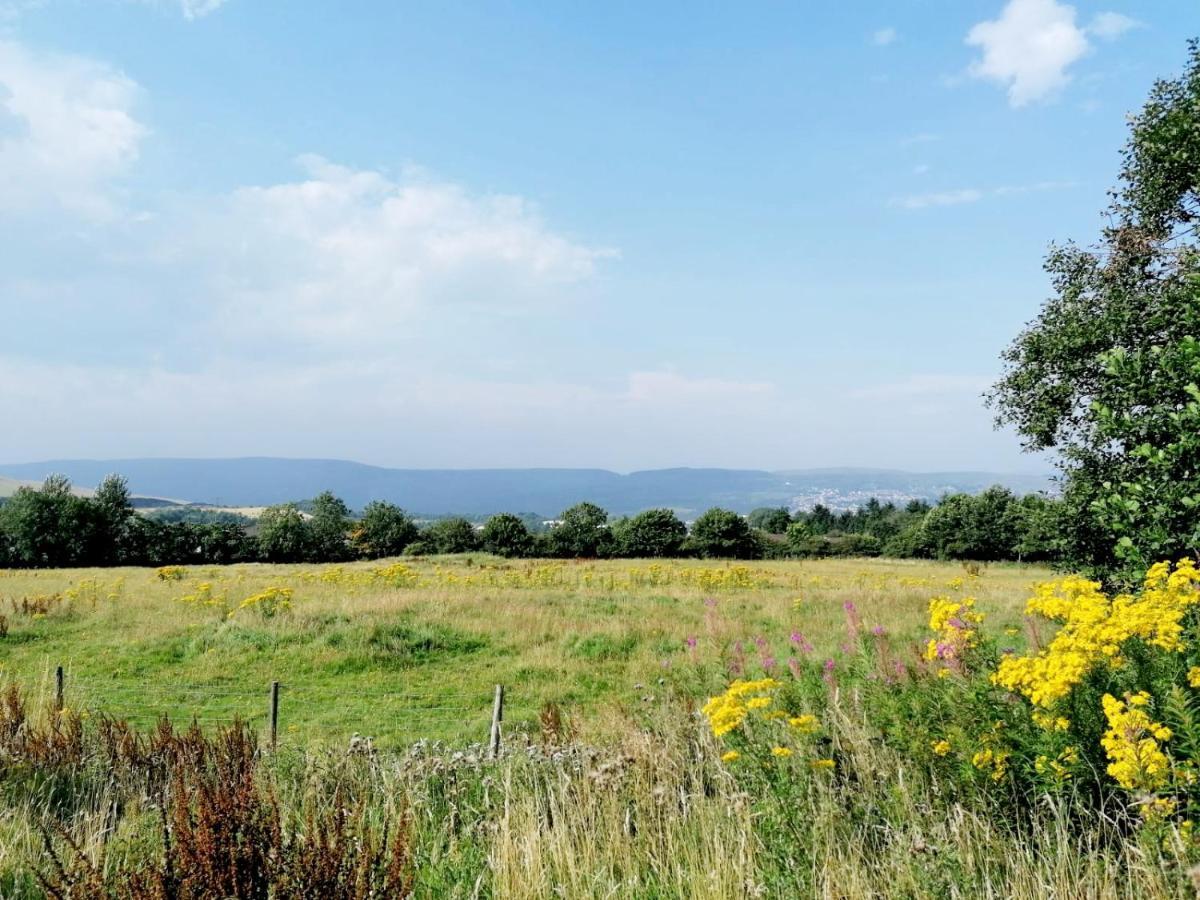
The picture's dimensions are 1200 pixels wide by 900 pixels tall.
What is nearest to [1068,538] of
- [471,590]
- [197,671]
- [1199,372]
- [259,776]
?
[1199,372]

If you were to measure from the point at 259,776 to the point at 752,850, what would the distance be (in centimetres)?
338

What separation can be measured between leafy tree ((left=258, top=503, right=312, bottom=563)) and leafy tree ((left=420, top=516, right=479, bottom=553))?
40.3ft

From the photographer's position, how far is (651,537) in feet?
228

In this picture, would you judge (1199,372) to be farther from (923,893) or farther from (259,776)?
(259,776)

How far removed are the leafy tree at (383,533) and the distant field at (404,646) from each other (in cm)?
5389

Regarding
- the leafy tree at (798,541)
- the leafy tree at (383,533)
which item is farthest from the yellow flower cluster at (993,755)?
the leafy tree at (383,533)

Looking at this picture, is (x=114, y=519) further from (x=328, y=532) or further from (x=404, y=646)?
(x=404, y=646)

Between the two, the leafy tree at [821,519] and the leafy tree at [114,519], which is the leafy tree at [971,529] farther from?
the leafy tree at [114,519]

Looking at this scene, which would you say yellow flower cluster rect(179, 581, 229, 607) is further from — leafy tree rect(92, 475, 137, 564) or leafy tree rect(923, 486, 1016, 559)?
leafy tree rect(923, 486, 1016, 559)

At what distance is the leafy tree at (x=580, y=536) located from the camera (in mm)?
69312

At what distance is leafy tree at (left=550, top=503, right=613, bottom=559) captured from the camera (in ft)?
227

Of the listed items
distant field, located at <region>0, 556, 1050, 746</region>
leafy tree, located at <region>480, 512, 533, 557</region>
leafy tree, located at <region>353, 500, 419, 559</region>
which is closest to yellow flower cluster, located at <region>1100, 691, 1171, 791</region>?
distant field, located at <region>0, 556, 1050, 746</region>

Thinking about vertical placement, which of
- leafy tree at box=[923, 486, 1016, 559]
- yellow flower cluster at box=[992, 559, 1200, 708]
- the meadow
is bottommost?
leafy tree at box=[923, 486, 1016, 559]

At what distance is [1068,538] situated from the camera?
10438 mm
